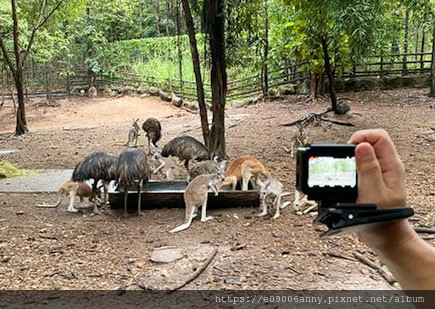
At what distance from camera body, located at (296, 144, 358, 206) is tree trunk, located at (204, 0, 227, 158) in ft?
19.5

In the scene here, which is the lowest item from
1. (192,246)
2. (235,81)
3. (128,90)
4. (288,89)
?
(192,246)

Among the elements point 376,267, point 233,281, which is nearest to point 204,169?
point 233,281

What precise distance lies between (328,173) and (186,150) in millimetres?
5222

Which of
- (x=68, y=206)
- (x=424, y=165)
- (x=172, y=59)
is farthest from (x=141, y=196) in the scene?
(x=172, y=59)

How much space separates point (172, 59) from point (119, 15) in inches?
201

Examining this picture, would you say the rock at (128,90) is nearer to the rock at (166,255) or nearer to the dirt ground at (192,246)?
the dirt ground at (192,246)

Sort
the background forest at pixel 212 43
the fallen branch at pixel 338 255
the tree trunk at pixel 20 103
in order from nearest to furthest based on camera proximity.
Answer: the fallen branch at pixel 338 255
the background forest at pixel 212 43
the tree trunk at pixel 20 103

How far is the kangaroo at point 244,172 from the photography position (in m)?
5.11

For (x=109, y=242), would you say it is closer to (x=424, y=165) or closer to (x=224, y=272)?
(x=224, y=272)

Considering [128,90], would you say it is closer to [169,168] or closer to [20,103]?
[20,103]

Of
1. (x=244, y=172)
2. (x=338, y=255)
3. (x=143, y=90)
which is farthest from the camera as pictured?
(x=143, y=90)

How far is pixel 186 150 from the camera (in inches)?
240

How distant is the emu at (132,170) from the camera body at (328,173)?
3.98m

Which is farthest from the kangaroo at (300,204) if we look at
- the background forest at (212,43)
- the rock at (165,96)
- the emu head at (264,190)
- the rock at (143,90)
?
the rock at (143,90)
